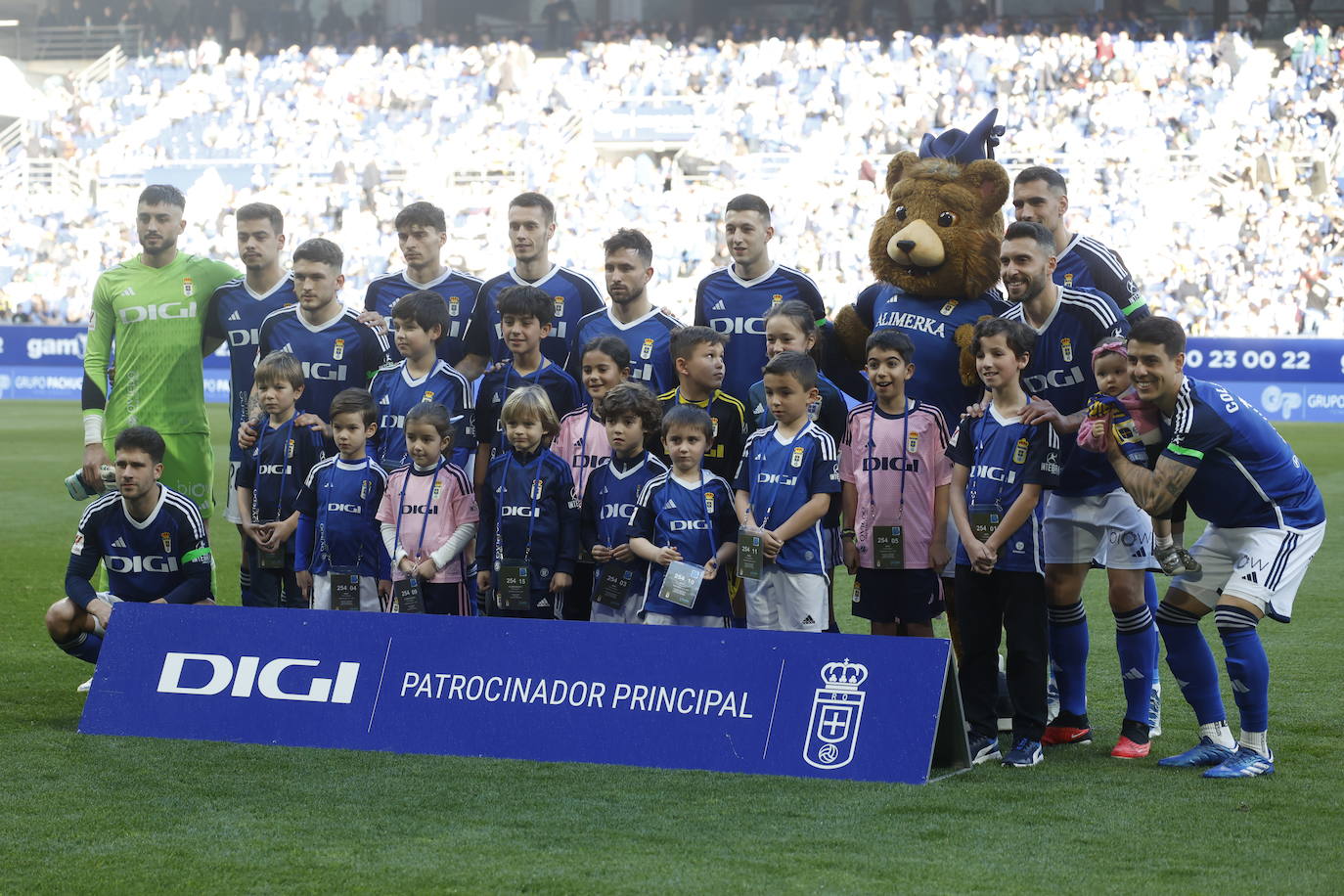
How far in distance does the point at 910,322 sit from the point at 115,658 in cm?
325

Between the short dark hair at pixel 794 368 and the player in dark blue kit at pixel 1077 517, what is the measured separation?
0.78 metres

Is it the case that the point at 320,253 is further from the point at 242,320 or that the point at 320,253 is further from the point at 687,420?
the point at 687,420

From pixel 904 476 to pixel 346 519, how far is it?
223 cm

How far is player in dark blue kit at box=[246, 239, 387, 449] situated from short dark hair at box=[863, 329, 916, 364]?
225 cm

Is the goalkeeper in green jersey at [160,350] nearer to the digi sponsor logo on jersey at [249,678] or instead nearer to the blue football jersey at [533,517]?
the digi sponsor logo on jersey at [249,678]

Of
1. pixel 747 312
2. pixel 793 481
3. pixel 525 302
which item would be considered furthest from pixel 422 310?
pixel 793 481

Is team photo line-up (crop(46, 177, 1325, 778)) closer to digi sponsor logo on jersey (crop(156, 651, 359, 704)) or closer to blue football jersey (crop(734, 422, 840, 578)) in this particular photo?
blue football jersey (crop(734, 422, 840, 578))

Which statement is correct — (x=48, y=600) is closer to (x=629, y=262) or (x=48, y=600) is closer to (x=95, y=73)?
(x=629, y=262)

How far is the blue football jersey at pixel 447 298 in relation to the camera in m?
6.77

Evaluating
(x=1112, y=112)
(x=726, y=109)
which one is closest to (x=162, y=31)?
(x=726, y=109)

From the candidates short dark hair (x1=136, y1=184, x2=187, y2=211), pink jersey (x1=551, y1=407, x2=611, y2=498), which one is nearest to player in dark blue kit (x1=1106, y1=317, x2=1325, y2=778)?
pink jersey (x1=551, y1=407, x2=611, y2=498)

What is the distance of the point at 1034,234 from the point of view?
18.1 feet

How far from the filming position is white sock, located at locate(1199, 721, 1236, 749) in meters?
5.25

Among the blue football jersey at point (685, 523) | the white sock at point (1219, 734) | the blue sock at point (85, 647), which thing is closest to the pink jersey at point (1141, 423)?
the white sock at point (1219, 734)
